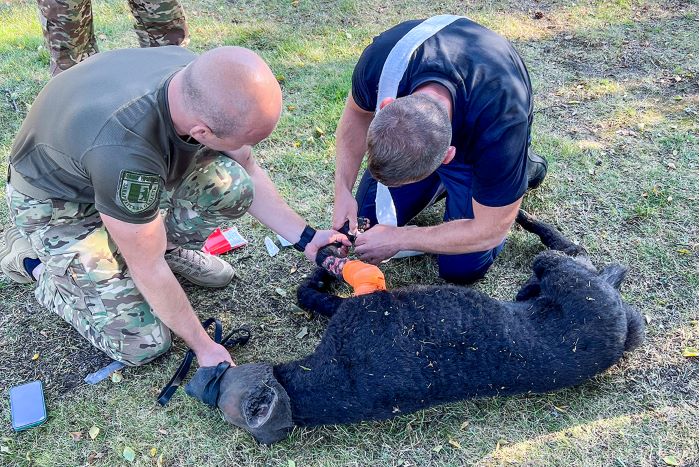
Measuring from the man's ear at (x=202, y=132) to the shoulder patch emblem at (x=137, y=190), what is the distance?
0.79ft

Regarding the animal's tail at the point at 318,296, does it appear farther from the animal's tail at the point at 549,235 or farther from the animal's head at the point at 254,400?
the animal's tail at the point at 549,235

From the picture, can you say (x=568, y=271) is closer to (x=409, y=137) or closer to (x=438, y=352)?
(x=438, y=352)

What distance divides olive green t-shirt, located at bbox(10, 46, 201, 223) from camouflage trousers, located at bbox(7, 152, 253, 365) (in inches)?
5.7

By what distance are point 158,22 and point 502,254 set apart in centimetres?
311

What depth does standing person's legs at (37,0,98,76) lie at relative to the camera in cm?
403

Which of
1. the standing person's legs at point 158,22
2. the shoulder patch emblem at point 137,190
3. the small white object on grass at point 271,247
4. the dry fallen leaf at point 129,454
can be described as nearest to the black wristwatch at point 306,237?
the small white object on grass at point 271,247

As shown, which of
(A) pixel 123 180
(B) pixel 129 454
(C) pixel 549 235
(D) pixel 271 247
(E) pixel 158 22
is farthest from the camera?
(E) pixel 158 22

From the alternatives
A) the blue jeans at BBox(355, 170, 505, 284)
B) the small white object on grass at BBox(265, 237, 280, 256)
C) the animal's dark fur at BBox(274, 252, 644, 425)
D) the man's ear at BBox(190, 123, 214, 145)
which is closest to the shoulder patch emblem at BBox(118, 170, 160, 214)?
the man's ear at BBox(190, 123, 214, 145)

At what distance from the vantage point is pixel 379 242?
2891mm

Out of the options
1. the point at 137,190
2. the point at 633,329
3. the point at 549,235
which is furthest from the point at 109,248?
the point at 633,329

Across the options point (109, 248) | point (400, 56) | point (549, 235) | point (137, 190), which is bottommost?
point (549, 235)

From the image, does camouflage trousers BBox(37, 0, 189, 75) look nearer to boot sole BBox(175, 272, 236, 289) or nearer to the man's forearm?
boot sole BBox(175, 272, 236, 289)

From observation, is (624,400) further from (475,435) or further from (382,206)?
(382,206)

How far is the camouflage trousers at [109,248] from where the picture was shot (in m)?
2.64
